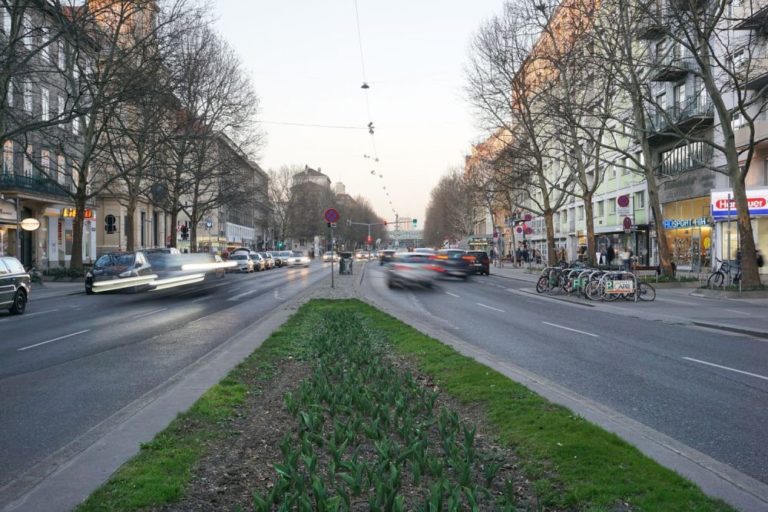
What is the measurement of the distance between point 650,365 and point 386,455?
662cm

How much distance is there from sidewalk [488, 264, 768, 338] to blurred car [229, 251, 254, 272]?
3241 centimetres

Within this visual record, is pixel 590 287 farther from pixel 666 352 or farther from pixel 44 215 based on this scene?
pixel 44 215

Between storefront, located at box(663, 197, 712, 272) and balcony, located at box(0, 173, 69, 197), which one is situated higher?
balcony, located at box(0, 173, 69, 197)

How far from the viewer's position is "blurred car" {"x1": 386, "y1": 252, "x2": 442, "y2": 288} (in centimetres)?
3030

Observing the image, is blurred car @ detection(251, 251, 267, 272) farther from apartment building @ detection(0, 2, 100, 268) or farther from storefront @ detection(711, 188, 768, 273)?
storefront @ detection(711, 188, 768, 273)

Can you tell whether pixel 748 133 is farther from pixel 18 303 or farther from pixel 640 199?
pixel 18 303

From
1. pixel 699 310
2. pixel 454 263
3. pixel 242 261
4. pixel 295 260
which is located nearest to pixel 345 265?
pixel 454 263

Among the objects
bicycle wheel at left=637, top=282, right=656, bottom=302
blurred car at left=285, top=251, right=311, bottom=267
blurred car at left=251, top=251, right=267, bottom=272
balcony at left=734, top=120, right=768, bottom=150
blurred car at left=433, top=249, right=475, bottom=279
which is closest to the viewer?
bicycle wheel at left=637, top=282, right=656, bottom=302

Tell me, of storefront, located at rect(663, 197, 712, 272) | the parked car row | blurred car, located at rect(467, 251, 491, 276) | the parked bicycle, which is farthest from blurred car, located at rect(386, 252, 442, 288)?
blurred car, located at rect(467, 251, 491, 276)

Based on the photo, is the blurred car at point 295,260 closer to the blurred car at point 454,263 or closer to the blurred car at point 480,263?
the blurred car at point 480,263

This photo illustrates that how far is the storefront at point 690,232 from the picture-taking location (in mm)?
37438

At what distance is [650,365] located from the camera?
32.8ft

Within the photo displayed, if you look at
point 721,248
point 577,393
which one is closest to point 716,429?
point 577,393

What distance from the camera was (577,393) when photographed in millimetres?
7684
